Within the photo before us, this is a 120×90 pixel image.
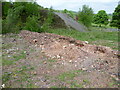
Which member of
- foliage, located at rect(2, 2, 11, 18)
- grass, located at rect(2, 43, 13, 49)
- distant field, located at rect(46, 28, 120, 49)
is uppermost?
foliage, located at rect(2, 2, 11, 18)

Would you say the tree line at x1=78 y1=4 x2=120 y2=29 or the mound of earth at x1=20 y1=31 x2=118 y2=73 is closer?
the mound of earth at x1=20 y1=31 x2=118 y2=73

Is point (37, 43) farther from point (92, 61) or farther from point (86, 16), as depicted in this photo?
point (86, 16)

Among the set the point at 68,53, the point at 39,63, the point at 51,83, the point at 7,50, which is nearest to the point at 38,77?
the point at 51,83

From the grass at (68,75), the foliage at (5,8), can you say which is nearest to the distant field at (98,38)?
the grass at (68,75)

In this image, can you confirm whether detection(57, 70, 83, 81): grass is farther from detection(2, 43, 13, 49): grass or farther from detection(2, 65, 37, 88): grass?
detection(2, 43, 13, 49): grass

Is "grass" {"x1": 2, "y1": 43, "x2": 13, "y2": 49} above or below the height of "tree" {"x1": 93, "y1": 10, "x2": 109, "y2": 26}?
below

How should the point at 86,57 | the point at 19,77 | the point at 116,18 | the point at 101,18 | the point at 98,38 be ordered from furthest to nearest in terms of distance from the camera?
1. the point at 101,18
2. the point at 116,18
3. the point at 98,38
4. the point at 86,57
5. the point at 19,77

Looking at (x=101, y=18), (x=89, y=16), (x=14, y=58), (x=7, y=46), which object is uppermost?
(x=101, y=18)

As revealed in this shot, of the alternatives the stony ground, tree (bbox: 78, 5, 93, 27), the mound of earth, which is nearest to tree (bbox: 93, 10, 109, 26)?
tree (bbox: 78, 5, 93, 27)

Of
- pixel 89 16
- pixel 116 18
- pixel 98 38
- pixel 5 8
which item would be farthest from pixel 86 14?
pixel 5 8

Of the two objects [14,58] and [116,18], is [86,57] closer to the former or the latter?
[14,58]

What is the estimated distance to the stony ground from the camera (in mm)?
2447

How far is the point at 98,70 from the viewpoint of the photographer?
2.91 metres

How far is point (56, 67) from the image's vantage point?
9.91 feet
